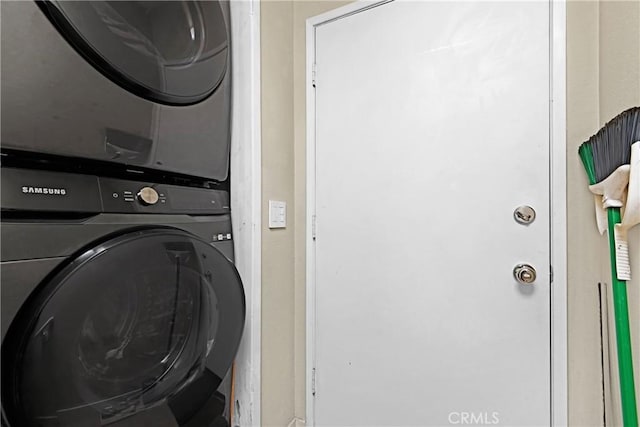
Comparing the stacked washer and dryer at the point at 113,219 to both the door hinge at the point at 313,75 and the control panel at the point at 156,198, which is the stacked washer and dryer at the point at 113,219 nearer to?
the control panel at the point at 156,198

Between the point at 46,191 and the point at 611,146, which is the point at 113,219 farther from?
the point at 611,146

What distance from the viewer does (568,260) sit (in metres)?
1.04

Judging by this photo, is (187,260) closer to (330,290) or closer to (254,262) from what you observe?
(254,262)

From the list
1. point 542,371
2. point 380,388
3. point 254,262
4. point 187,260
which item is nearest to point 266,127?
point 254,262

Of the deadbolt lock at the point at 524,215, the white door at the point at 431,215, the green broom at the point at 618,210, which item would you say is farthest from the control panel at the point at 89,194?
the green broom at the point at 618,210

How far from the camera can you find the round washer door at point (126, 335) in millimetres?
644

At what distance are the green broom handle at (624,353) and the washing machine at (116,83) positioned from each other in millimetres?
1226

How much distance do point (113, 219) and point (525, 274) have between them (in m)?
1.24

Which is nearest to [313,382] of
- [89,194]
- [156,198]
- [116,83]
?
[156,198]

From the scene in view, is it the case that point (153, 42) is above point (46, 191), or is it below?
above

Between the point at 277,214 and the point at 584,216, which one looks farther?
the point at 277,214

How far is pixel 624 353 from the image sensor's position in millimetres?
783

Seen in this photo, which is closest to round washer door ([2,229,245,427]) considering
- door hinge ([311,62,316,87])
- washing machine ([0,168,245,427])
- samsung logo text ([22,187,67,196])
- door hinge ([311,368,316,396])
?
washing machine ([0,168,245,427])

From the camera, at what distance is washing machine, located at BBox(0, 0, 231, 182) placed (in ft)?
2.22
